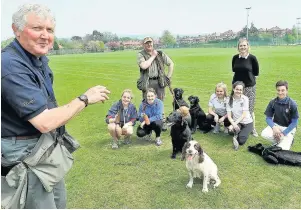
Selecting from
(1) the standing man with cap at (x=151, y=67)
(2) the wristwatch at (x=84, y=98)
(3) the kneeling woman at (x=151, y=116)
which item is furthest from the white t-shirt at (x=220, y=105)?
(2) the wristwatch at (x=84, y=98)

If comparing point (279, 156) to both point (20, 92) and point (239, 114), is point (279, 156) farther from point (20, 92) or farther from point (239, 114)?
point (20, 92)

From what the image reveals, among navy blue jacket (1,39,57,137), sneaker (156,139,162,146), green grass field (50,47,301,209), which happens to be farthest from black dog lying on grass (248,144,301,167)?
navy blue jacket (1,39,57,137)

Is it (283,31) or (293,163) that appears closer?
(293,163)

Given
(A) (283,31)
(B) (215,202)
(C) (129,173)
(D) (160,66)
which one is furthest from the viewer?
→ (A) (283,31)

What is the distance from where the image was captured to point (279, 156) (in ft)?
19.2

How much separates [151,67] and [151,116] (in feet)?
3.77

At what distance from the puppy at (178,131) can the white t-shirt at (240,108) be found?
1521 millimetres

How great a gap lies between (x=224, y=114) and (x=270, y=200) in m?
3.16

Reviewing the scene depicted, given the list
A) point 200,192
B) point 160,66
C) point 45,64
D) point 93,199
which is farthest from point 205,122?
point 45,64

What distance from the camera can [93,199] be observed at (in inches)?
188

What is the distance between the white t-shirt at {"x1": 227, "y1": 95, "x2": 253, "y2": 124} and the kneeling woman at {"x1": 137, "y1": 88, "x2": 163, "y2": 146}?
Result: 1.56 metres

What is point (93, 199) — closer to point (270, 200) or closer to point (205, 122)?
point (270, 200)

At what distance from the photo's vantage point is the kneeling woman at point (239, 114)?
22.8ft

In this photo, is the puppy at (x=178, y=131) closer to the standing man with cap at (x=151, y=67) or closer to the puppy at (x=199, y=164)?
the puppy at (x=199, y=164)
